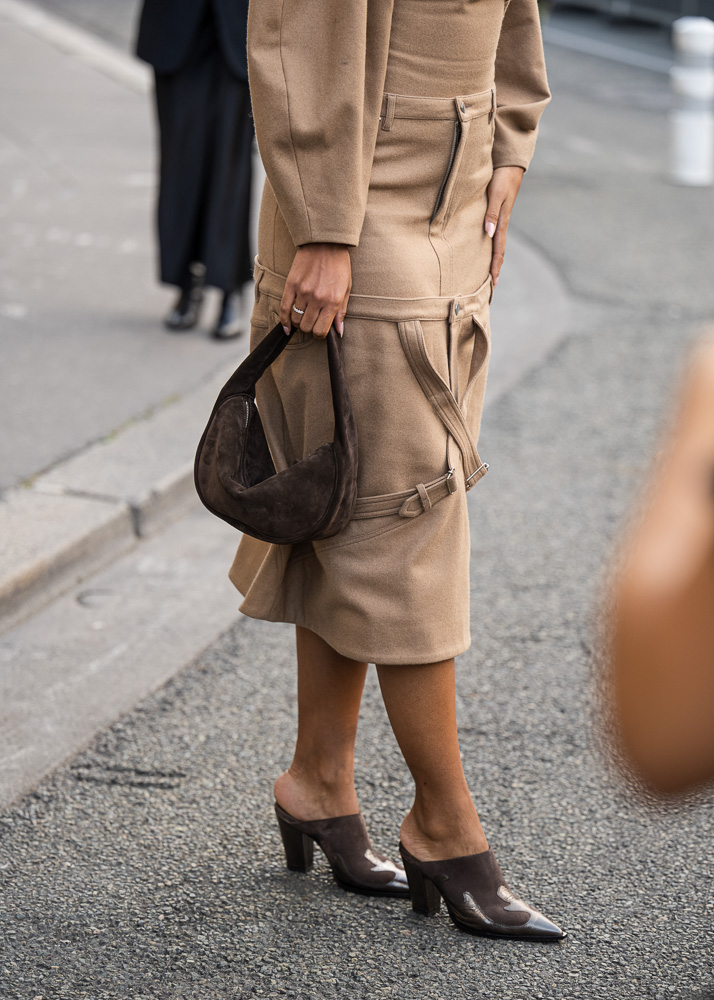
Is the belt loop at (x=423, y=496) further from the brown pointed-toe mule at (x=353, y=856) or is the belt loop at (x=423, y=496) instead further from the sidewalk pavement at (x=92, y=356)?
the sidewalk pavement at (x=92, y=356)

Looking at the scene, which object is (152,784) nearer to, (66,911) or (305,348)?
(66,911)

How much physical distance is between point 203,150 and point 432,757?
12.7 feet

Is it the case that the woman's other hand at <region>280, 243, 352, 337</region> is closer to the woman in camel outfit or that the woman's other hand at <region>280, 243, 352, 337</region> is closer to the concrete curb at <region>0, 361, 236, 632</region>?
the woman in camel outfit

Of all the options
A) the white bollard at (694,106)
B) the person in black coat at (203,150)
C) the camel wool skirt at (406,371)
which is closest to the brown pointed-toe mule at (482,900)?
the camel wool skirt at (406,371)

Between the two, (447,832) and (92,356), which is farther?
(92,356)

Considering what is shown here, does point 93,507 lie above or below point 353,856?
below

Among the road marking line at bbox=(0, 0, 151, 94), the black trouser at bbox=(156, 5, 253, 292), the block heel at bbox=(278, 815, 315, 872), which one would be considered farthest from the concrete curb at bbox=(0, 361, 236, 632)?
the road marking line at bbox=(0, 0, 151, 94)

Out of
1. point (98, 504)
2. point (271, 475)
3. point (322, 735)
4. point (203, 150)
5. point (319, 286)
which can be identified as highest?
point (319, 286)

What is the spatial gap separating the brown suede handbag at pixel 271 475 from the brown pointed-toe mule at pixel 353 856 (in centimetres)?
64

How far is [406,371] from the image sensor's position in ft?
6.40

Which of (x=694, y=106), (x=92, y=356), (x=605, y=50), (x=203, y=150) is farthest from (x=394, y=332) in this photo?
(x=605, y=50)

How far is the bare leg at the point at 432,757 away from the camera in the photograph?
6.84 feet

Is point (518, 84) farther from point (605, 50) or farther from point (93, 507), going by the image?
point (605, 50)

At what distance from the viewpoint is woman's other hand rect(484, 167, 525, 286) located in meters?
2.09
